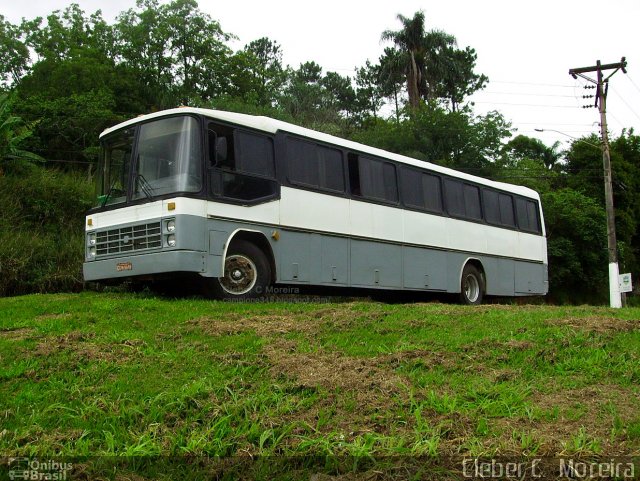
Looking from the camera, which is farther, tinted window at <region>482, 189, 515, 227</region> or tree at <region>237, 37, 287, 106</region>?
tree at <region>237, 37, 287, 106</region>

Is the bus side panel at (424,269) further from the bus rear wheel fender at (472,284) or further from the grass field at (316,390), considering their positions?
the grass field at (316,390)

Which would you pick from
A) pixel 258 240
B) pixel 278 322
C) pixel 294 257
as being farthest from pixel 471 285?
pixel 278 322

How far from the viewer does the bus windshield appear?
432 inches

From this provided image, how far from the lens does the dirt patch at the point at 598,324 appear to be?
7.72m

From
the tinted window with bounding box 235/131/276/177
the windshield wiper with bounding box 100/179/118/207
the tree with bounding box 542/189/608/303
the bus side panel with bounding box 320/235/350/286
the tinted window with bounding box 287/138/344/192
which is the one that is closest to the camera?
the tinted window with bounding box 235/131/276/177

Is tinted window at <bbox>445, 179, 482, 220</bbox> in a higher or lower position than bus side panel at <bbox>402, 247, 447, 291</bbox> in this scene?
higher

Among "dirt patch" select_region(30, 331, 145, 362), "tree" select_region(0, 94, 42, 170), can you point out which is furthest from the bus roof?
"tree" select_region(0, 94, 42, 170)

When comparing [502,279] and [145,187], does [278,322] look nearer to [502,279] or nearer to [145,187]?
[145,187]

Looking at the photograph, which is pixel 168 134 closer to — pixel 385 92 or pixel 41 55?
pixel 41 55

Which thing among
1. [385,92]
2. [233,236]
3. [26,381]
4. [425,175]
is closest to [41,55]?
[385,92]

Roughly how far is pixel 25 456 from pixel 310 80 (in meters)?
60.4

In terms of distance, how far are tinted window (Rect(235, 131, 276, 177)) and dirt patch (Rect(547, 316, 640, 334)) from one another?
564 cm

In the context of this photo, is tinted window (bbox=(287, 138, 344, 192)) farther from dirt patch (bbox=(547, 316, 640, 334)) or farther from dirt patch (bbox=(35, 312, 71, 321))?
dirt patch (bbox=(547, 316, 640, 334))

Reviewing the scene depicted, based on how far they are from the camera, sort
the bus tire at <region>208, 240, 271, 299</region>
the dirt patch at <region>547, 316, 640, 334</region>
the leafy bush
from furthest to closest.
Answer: the leafy bush → the bus tire at <region>208, 240, 271, 299</region> → the dirt patch at <region>547, 316, 640, 334</region>
